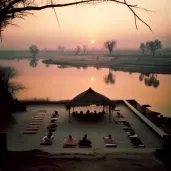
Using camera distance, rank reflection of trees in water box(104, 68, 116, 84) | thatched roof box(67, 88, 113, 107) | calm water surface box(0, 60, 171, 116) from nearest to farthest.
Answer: thatched roof box(67, 88, 113, 107)
calm water surface box(0, 60, 171, 116)
reflection of trees in water box(104, 68, 116, 84)

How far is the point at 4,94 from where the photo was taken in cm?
1274

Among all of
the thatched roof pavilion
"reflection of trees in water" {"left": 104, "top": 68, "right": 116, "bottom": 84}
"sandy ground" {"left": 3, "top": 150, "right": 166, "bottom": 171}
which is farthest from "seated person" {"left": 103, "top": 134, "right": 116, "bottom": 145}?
"reflection of trees in water" {"left": 104, "top": 68, "right": 116, "bottom": 84}

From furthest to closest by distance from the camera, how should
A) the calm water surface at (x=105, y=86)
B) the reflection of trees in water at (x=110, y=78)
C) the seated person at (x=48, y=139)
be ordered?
the reflection of trees in water at (x=110, y=78) → the calm water surface at (x=105, y=86) → the seated person at (x=48, y=139)

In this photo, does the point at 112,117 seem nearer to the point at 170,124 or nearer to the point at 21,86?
the point at 170,124

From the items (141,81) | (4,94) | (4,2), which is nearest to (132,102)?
(4,94)

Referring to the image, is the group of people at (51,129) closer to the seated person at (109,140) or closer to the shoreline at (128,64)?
the seated person at (109,140)

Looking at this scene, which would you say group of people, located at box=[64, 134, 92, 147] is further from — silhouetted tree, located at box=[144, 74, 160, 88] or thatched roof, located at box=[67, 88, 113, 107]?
silhouetted tree, located at box=[144, 74, 160, 88]

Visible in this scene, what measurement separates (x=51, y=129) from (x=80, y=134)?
108 centimetres

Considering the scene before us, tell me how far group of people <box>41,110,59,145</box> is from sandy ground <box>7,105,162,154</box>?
143 mm

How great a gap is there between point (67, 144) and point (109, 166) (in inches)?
86.1

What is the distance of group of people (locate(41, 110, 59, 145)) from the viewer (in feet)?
28.4

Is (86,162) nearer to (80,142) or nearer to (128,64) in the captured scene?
(80,142)

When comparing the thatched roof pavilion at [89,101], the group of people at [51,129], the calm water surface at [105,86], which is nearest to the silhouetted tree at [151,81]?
the calm water surface at [105,86]

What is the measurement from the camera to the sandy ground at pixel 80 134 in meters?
8.19
